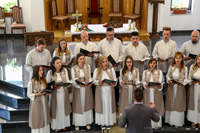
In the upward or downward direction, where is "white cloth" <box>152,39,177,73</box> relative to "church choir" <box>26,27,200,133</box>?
upward

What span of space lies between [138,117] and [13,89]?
4.03 meters

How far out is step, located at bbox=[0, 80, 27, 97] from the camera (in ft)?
25.5

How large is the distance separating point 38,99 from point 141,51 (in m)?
2.64

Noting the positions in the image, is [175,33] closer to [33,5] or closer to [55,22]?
[55,22]

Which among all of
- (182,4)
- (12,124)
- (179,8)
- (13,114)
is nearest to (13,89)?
(13,114)

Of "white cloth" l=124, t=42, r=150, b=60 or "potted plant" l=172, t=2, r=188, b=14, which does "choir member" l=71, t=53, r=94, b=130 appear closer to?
"white cloth" l=124, t=42, r=150, b=60

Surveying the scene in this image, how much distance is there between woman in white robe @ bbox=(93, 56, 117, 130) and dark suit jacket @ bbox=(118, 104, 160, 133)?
1497 mm

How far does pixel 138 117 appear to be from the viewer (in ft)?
16.7

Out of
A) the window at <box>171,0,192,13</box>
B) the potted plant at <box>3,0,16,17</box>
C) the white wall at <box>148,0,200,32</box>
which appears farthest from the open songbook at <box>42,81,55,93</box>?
the window at <box>171,0,192,13</box>

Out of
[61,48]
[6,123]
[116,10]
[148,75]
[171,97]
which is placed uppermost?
[116,10]

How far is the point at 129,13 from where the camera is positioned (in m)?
13.5

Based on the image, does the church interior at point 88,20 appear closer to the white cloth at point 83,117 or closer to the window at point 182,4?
the window at point 182,4

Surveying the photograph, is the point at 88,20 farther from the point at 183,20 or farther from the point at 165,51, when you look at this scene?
the point at 165,51

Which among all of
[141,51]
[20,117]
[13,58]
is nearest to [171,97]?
[141,51]
